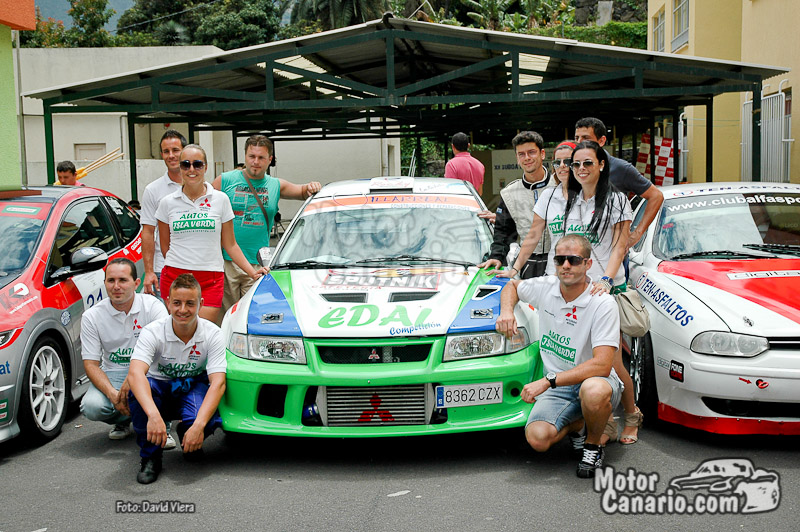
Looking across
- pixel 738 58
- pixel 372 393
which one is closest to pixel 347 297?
pixel 372 393

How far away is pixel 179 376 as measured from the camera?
4805 millimetres

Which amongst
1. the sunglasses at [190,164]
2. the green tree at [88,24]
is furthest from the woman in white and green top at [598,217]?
the green tree at [88,24]

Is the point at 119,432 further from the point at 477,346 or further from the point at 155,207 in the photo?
the point at 477,346

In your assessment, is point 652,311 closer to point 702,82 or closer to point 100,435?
point 100,435

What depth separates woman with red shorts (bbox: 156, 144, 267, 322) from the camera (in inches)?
225

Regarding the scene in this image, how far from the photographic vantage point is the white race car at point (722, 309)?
15.4 ft

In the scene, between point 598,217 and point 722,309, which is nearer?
point 722,309

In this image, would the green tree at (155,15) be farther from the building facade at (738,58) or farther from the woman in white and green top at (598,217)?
the woman in white and green top at (598,217)

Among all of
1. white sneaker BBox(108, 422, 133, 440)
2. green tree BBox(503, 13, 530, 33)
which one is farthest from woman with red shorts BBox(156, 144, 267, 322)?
green tree BBox(503, 13, 530, 33)

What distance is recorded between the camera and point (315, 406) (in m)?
4.54

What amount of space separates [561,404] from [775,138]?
1059 cm

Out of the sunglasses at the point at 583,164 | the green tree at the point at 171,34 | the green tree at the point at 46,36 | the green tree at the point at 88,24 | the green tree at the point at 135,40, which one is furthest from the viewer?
the green tree at the point at 171,34

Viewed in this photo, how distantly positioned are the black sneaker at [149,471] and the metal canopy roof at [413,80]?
6.66m

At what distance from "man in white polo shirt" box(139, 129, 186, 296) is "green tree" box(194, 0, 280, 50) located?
125ft
